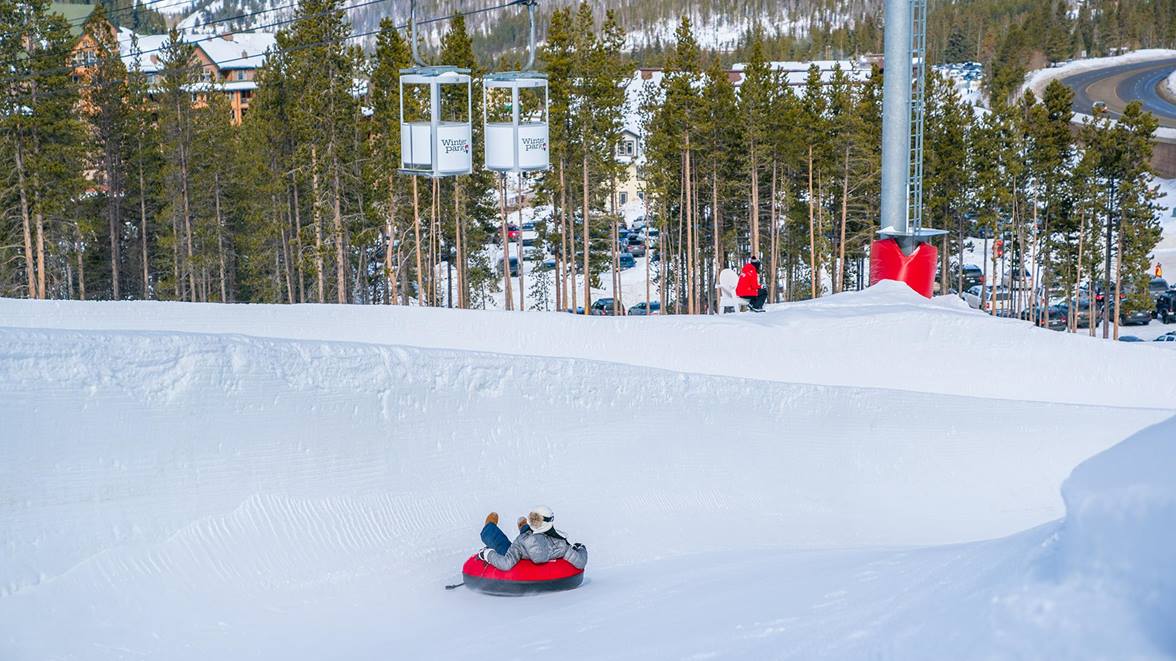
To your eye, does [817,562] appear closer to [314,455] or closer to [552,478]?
[552,478]

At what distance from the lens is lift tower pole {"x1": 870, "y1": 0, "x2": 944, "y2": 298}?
1739cm

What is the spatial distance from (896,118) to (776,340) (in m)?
6.38

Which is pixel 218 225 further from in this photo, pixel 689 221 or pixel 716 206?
pixel 716 206

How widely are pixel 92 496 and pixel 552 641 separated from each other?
346 centimetres

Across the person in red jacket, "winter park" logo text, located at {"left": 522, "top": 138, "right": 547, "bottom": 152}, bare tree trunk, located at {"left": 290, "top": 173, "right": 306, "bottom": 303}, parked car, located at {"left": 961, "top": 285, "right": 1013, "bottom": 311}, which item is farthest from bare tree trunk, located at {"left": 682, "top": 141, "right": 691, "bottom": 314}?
the person in red jacket

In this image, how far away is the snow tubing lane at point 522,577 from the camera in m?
8.27

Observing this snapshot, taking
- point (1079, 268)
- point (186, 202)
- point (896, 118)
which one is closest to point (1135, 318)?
point (1079, 268)

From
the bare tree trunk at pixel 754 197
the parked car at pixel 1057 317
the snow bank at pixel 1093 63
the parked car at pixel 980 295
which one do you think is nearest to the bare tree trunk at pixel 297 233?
the bare tree trunk at pixel 754 197

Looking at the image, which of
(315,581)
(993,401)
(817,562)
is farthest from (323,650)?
(993,401)

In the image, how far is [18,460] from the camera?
837cm

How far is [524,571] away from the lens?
8.27 m

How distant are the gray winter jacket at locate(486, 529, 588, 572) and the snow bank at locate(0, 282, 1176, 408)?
3.51 meters

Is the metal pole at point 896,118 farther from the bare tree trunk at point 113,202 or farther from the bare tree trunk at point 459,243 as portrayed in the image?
the bare tree trunk at point 113,202

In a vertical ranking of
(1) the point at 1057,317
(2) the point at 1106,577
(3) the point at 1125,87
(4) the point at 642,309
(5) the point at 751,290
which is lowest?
(1) the point at 1057,317
